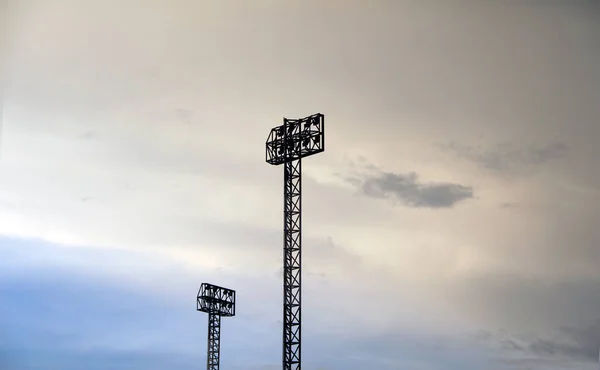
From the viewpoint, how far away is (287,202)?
57.6 metres

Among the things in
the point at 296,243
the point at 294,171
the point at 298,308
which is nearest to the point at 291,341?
the point at 298,308

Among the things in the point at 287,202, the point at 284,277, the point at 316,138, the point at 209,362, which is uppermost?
the point at 316,138

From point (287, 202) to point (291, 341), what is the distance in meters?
9.46

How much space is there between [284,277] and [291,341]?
4.27 m

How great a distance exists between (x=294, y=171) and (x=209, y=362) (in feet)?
89.3

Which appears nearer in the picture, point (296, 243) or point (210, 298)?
point (296, 243)

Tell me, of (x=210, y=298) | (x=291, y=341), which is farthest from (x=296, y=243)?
(x=210, y=298)

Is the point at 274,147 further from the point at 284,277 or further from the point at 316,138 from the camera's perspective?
the point at 284,277

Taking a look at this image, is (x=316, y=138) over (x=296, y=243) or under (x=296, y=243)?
over

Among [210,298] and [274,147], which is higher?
[274,147]

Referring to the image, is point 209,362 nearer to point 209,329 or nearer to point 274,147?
point 209,329

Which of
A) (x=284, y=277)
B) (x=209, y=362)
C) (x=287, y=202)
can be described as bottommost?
(x=209, y=362)

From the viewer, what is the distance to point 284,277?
184 feet

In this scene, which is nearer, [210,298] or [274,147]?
[274,147]
